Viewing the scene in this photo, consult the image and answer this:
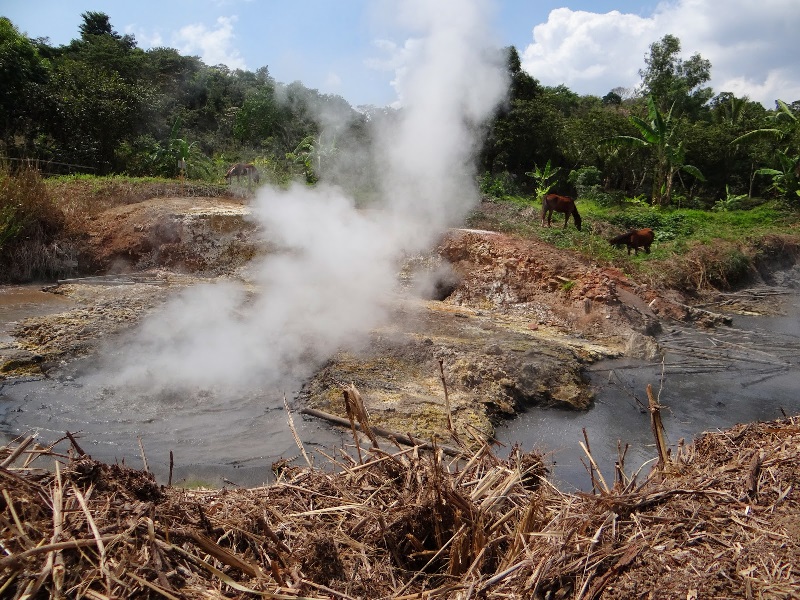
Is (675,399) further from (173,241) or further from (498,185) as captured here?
(498,185)

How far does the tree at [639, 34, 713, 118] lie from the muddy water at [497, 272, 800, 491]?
2443cm

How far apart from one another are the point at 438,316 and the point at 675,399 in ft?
14.8

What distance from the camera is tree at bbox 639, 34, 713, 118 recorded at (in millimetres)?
34188

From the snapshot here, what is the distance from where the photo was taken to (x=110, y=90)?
24.0 m

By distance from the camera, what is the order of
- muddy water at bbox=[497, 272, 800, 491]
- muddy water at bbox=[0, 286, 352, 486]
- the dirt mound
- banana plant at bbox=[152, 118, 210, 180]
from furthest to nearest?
banana plant at bbox=[152, 118, 210, 180]
the dirt mound
muddy water at bbox=[497, 272, 800, 491]
muddy water at bbox=[0, 286, 352, 486]

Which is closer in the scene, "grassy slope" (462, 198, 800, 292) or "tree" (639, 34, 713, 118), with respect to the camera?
"grassy slope" (462, 198, 800, 292)

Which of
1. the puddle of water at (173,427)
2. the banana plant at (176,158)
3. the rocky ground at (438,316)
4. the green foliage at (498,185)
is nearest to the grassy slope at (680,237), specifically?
the green foliage at (498,185)

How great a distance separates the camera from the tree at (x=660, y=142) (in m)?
25.9

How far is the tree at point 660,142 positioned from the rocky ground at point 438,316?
9.84 m

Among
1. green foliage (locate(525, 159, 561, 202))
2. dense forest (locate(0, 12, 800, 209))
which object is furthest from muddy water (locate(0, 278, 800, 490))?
green foliage (locate(525, 159, 561, 202))

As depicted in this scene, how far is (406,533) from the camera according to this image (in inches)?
122

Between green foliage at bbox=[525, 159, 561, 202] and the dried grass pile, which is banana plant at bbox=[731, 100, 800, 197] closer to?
green foliage at bbox=[525, 159, 561, 202]

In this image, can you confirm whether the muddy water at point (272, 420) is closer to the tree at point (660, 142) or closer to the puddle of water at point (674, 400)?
the puddle of water at point (674, 400)

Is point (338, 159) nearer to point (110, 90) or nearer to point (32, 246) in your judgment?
point (32, 246)
